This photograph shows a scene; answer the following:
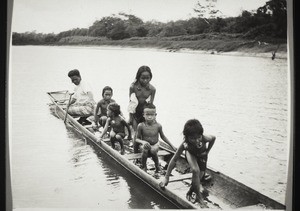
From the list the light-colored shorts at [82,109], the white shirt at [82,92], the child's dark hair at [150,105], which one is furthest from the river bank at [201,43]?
the light-colored shorts at [82,109]

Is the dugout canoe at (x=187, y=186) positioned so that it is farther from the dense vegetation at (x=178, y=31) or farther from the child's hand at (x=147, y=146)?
the dense vegetation at (x=178, y=31)

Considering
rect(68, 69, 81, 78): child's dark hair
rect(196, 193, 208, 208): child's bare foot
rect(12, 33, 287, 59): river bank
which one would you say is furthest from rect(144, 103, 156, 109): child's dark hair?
rect(196, 193, 208, 208): child's bare foot

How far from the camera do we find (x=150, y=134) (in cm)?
263

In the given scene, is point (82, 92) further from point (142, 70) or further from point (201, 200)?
point (201, 200)

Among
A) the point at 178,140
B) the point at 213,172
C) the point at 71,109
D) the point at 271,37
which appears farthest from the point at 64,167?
the point at 271,37

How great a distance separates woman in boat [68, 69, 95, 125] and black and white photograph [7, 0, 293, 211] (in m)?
0.02

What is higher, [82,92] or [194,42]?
[194,42]

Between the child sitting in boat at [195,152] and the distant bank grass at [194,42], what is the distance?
2.40ft

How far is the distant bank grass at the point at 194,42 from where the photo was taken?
2721mm

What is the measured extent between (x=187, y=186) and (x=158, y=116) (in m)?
0.60

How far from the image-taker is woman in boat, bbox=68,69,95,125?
9.23 ft

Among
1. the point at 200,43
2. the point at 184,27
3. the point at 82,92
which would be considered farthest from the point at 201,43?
the point at 82,92

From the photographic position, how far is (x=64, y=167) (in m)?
2.70
